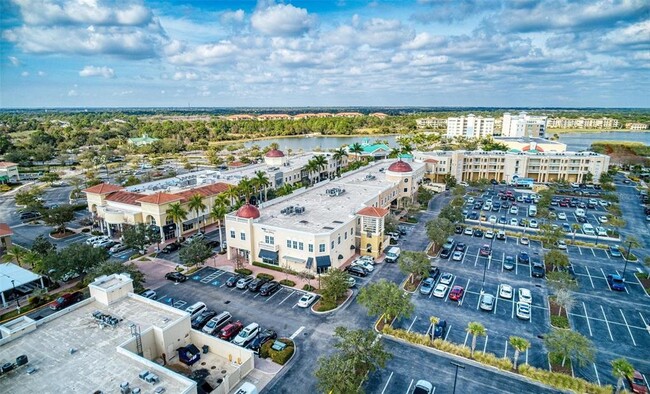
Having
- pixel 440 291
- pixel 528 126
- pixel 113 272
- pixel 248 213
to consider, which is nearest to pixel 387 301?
pixel 440 291

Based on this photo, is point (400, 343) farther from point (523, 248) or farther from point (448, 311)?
point (523, 248)

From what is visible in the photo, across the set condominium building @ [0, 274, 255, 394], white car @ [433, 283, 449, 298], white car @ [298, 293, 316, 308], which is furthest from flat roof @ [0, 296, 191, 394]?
white car @ [433, 283, 449, 298]

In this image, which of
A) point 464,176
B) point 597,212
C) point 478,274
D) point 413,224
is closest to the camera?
point 478,274

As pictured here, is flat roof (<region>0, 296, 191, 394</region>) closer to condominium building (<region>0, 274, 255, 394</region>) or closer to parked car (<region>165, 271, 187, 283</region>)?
condominium building (<region>0, 274, 255, 394</region>)

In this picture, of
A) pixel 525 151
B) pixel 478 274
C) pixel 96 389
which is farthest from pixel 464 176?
pixel 96 389

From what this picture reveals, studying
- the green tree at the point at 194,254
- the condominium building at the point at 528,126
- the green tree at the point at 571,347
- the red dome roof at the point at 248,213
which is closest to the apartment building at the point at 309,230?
the red dome roof at the point at 248,213
